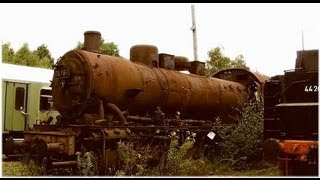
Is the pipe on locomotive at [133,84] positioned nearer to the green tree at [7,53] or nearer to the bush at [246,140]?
the bush at [246,140]

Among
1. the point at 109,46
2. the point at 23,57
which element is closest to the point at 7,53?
the point at 23,57

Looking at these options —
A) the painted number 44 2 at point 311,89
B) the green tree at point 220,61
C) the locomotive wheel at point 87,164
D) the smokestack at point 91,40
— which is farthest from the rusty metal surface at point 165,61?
the green tree at point 220,61

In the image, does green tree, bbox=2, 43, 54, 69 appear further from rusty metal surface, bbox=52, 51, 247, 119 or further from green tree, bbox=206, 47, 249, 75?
rusty metal surface, bbox=52, 51, 247, 119

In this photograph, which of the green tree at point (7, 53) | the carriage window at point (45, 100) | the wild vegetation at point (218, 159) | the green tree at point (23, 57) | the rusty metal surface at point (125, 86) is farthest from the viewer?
the green tree at point (23, 57)

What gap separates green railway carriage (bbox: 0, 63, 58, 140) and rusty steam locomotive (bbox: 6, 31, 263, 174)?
12.6 ft

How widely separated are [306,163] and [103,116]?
4332mm

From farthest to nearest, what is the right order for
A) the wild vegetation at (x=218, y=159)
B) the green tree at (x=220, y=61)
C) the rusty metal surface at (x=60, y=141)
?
1. the green tree at (x=220, y=61)
2. the wild vegetation at (x=218, y=159)
3. the rusty metal surface at (x=60, y=141)

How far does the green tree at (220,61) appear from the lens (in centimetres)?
3020

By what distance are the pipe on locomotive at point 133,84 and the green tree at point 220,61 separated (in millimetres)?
16981

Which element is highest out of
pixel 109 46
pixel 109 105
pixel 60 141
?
pixel 109 46

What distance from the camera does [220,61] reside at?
3047 cm

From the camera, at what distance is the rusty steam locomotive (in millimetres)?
9125

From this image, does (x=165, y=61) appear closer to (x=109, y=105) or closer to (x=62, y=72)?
(x=109, y=105)

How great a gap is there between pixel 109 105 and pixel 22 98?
6.01 m
